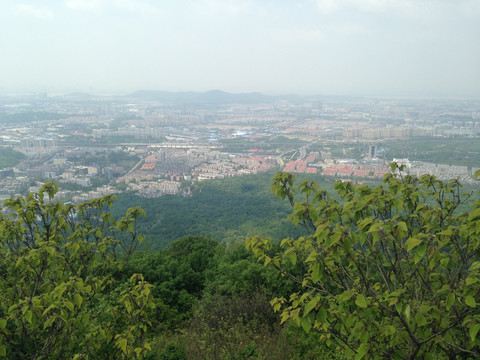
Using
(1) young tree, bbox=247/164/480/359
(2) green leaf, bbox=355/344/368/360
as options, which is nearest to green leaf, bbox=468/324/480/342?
(1) young tree, bbox=247/164/480/359

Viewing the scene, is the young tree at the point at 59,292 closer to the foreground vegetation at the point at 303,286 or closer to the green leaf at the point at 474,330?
the foreground vegetation at the point at 303,286

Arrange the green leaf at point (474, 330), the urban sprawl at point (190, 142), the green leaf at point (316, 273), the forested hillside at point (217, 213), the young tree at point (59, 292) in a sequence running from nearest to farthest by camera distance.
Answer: the green leaf at point (474, 330) < the green leaf at point (316, 273) < the young tree at point (59, 292) < the forested hillside at point (217, 213) < the urban sprawl at point (190, 142)

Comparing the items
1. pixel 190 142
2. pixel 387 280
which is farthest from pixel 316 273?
pixel 190 142

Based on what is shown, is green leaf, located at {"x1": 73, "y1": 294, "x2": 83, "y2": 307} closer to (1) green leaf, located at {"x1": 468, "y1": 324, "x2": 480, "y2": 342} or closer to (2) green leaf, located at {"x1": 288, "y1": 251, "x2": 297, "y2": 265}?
(2) green leaf, located at {"x1": 288, "y1": 251, "x2": 297, "y2": 265}

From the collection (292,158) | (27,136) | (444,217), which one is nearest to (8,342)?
(444,217)

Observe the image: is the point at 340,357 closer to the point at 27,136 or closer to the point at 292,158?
the point at 292,158

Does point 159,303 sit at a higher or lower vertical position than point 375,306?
lower

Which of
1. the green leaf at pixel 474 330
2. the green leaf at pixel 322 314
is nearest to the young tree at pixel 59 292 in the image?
the green leaf at pixel 322 314

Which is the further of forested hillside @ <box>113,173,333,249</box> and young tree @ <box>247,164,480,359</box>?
forested hillside @ <box>113,173,333,249</box>
